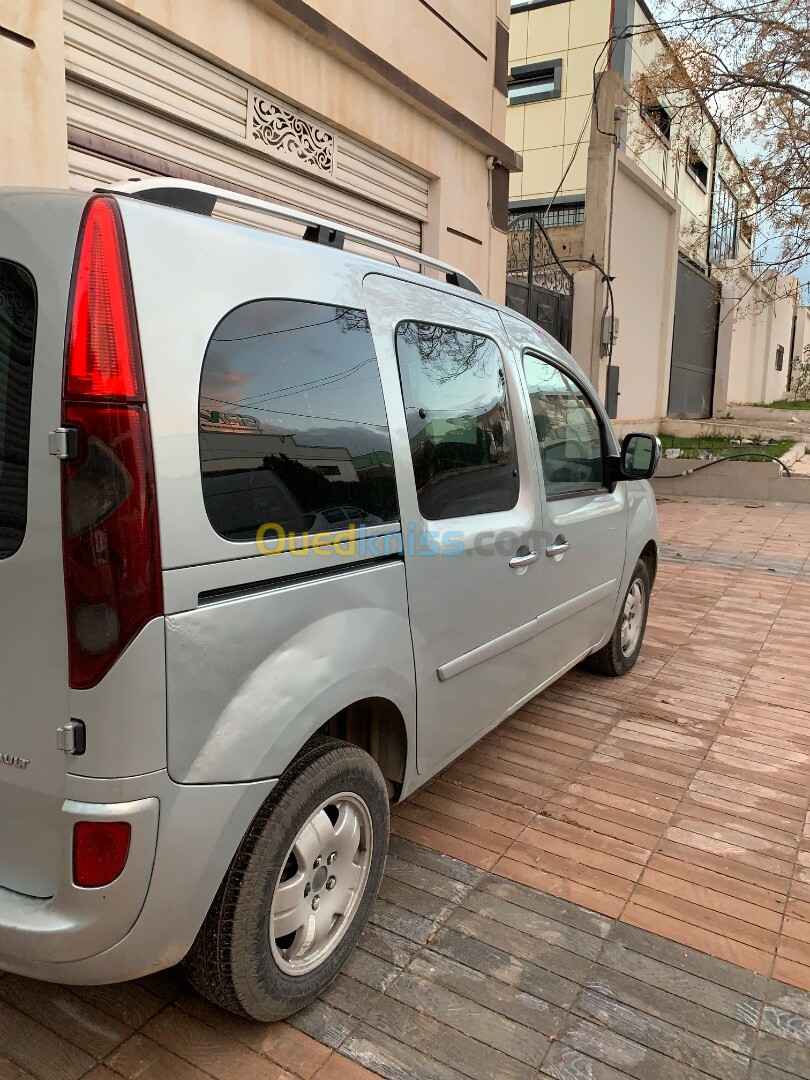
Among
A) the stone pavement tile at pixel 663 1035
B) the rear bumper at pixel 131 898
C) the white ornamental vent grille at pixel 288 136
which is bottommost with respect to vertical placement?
the stone pavement tile at pixel 663 1035

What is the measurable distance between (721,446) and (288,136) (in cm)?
1113

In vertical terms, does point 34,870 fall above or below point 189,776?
below

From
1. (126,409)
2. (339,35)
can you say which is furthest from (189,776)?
(339,35)

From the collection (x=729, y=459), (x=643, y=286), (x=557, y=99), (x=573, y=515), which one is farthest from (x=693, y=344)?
(x=573, y=515)

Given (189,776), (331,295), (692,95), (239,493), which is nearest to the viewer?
(189,776)

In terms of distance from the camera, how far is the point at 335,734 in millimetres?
2445

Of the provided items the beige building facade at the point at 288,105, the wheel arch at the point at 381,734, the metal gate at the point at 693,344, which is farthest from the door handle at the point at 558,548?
the metal gate at the point at 693,344

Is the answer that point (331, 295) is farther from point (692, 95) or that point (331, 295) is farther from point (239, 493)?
point (692, 95)

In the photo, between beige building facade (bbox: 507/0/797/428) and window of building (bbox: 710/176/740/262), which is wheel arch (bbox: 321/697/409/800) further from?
window of building (bbox: 710/176/740/262)

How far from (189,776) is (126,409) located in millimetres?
749

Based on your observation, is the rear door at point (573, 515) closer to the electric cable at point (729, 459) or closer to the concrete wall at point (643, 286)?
the concrete wall at point (643, 286)

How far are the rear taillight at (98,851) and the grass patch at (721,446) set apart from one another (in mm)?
12886

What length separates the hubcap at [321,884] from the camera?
6.57 ft

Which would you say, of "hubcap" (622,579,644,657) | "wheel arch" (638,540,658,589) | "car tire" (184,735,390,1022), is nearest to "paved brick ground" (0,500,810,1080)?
"car tire" (184,735,390,1022)
